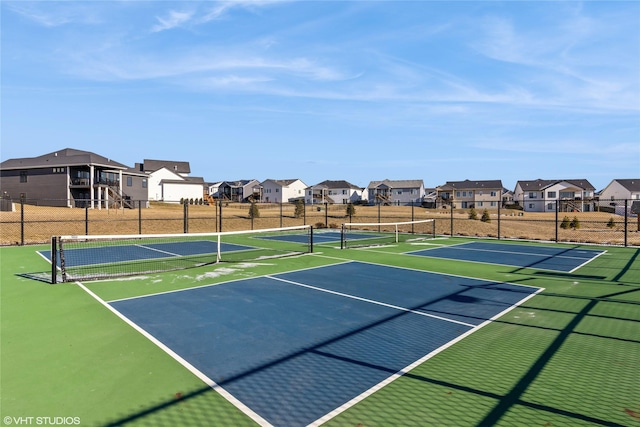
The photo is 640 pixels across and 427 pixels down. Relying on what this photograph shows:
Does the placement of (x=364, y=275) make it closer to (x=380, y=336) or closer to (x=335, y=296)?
(x=335, y=296)

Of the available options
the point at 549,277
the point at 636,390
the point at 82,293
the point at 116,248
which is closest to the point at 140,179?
the point at 116,248

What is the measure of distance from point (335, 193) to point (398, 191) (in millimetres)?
15086

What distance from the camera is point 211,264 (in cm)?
1210

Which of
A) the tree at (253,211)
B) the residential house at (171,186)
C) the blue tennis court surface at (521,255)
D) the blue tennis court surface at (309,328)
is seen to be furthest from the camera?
the residential house at (171,186)

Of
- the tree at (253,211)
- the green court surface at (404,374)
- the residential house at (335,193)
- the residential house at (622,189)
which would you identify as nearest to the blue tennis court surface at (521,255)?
the green court surface at (404,374)

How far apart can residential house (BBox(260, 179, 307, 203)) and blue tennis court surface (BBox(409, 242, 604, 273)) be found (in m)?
67.3

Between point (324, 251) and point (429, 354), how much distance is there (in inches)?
410

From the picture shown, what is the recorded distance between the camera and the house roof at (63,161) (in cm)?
4223

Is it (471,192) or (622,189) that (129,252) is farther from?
(622,189)

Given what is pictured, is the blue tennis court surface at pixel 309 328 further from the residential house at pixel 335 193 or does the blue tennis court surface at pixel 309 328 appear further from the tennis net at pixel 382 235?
the residential house at pixel 335 193

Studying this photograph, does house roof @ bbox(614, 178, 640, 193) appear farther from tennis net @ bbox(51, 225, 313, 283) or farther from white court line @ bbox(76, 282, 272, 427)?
white court line @ bbox(76, 282, 272, 427)

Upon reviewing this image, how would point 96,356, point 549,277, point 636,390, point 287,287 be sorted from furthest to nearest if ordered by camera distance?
point 549,277 < point 287,287 < point 96,356 < point 636,390

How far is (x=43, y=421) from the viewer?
3453 millimetres

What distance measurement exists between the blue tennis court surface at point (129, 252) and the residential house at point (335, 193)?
243 feet
